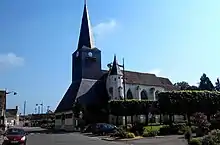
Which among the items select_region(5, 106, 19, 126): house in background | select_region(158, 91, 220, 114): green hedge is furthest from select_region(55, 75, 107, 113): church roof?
select_region(5, 106, 19, 126): house in background

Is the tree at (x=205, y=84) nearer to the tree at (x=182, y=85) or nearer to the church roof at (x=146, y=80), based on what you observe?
the tree at (x=182, y=85)

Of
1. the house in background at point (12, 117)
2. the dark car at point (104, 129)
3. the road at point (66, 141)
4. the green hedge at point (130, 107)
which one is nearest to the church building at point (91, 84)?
the green hedge at point (130, 107)

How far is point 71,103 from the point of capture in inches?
3435

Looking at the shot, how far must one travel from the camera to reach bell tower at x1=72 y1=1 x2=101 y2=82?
9075 centimetres

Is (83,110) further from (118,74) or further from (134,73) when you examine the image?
(134,73)

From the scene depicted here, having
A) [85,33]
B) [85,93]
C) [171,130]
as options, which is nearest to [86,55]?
[85,33]

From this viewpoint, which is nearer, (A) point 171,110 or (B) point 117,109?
(A) point 171,110

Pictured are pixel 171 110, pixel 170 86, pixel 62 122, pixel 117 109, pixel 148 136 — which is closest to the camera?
pixel 148 136

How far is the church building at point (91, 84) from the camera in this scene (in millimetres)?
87375

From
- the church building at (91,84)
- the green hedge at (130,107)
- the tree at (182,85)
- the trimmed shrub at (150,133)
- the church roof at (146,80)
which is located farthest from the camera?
the tree at (182,85)

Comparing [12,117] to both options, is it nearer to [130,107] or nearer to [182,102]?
[130,107]

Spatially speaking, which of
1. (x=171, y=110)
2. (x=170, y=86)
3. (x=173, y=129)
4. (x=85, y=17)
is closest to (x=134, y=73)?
(x=170, y=86)

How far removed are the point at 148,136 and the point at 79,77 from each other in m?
55.1

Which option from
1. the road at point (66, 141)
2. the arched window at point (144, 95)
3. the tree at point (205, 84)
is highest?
the tree at point (205, 84)
